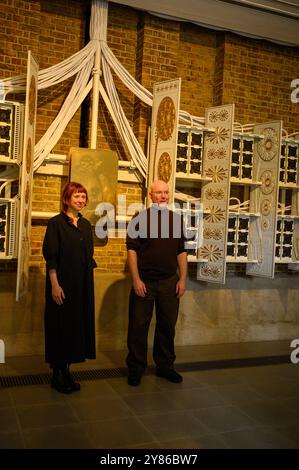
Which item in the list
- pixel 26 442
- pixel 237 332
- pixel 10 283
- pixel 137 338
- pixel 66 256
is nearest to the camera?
pixel 26 442

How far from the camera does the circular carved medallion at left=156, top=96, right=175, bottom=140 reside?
5.07 meters

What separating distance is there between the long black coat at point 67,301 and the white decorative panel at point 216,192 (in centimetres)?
184

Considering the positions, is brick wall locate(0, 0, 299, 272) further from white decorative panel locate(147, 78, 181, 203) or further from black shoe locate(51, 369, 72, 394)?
black shoe locate(51, 369, 72, 394)

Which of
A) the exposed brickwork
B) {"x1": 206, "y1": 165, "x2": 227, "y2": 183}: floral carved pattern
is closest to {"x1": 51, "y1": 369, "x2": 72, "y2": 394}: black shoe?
{"x1": 206, "y1": 165, "x2": 227, "y2": 183}: floral carved pattern

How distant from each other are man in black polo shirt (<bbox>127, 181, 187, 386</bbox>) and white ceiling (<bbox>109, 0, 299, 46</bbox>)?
2.41 m

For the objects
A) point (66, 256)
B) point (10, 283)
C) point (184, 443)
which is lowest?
point (184, 443)

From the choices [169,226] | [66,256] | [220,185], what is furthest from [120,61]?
[66,256]

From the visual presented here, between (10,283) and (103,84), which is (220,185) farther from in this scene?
(10,283)

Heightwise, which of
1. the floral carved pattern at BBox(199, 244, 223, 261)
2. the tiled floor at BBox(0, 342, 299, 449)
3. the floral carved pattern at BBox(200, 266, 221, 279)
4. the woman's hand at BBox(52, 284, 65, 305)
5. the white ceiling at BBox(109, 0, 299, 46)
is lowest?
the tiled floor at BBox(0, 342, 299, 449)

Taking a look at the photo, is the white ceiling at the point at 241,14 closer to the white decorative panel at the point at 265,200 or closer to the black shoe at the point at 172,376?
the white decorative panel at the point at 265,200

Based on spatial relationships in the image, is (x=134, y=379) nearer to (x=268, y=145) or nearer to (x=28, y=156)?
(x=28, y=156)

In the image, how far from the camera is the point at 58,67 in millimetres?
5055

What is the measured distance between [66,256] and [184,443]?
163 cm

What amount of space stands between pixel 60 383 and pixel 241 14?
4.60 metres
